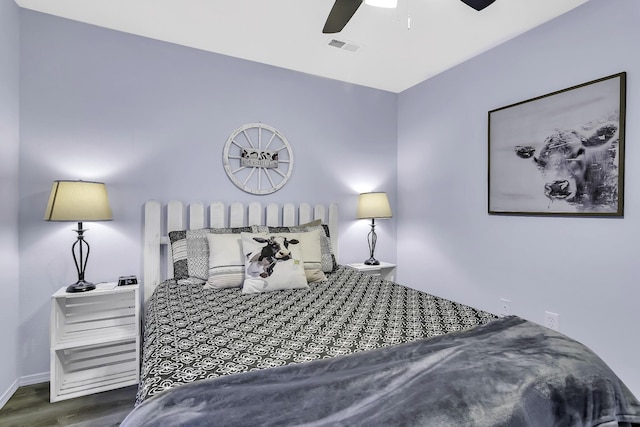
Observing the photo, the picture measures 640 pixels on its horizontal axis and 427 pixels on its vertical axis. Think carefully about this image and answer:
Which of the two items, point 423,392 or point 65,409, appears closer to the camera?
point 423,392

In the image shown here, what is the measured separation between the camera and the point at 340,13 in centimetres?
164

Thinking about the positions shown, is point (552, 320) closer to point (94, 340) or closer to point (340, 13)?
point (340, 13)

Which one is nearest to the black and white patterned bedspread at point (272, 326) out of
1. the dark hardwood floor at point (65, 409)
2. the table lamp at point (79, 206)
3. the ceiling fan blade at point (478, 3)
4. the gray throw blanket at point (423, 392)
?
the gray throw blanket at point (423, 392)

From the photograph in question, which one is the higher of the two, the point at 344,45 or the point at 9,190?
the point at 344,45

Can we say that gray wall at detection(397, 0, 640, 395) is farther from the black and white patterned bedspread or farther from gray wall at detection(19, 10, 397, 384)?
the black and white patterned bedspread

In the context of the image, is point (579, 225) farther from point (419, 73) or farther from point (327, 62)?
point (327, 62)

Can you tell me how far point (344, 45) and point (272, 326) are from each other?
2.29 meters

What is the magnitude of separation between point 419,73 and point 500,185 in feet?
4.57

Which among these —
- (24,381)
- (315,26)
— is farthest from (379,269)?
(24,381)

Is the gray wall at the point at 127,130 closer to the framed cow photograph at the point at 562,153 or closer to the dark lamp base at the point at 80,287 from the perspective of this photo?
the dark lamp base at the point at 80,287

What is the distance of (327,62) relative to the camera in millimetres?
2900

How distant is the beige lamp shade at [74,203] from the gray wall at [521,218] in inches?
113

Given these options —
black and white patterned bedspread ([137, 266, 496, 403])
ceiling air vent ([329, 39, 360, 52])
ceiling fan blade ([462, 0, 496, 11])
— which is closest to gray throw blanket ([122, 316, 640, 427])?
black and white patterned bedspread ([137, 266, 496, 403])

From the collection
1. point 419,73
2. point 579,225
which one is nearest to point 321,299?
point 579,225
